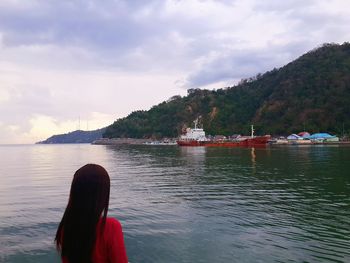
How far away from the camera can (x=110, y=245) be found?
3186 millimetres

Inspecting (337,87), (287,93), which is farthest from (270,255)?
(287,93)

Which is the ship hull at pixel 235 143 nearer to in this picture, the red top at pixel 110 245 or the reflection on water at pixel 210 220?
the reflection on water at pixel 210 220

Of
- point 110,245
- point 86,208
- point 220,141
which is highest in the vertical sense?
point 220,141

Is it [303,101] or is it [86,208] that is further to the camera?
[303,101]

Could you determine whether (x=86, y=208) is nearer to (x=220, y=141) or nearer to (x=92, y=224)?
(x=92, y=224)

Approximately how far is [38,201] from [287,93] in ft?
506

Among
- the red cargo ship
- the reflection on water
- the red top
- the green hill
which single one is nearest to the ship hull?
the red cargo ship

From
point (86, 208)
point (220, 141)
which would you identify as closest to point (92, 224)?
point (86, 208)

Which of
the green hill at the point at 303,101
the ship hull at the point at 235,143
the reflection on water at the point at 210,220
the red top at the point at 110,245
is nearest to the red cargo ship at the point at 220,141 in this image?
the ship hull at the point at 235,143

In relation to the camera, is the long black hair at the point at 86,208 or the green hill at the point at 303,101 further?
the green hill at the point at 303,101

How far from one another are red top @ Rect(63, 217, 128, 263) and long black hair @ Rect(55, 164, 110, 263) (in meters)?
0.05

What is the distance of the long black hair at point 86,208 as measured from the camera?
3211 mm

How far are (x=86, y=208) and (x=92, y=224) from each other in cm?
14

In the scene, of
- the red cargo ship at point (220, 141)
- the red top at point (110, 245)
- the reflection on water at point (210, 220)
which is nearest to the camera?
the red top at point (110, 245)
